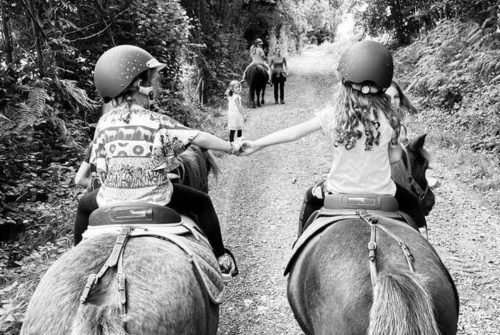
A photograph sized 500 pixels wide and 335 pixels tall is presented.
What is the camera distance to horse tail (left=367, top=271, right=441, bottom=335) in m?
2.08

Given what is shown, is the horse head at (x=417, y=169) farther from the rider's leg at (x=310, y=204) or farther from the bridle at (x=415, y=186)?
the rider's leg at (x=310, y=204)

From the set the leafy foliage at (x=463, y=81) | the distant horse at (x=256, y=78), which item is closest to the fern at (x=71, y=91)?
the leafy foliage at (x=463, y=81)

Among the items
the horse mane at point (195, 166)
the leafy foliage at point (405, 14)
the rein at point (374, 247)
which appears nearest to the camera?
the rein at point (374, 247)

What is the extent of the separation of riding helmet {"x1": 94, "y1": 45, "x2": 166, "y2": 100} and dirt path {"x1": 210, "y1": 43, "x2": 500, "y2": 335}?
2.80m

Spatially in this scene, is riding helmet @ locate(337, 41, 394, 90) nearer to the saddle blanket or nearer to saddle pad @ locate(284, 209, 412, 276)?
saddle pad @ locate(284, 209, 412, 276)

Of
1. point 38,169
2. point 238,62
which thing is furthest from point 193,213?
point 238,62

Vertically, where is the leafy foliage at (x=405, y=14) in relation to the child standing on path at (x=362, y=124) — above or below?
above

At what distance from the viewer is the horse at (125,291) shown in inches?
86.0

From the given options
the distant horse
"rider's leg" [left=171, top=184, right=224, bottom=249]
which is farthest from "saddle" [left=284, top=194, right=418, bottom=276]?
the distant horse

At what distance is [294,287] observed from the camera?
2.94 meters

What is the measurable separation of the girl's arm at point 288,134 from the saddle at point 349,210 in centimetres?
53

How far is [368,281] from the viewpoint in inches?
91.4

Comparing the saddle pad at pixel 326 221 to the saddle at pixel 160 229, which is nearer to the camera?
the saddle at pixel 160 229

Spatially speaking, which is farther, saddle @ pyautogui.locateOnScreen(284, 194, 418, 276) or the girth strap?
saddle @ pyautogui.locateOnScreen(284, 194, 418, 276)
